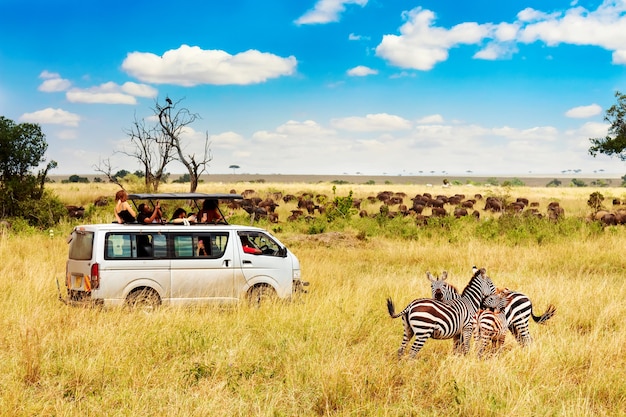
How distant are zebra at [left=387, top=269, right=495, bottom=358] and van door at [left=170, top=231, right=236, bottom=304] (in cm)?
437

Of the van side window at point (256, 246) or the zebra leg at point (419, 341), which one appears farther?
the van side window at point (256, 246)

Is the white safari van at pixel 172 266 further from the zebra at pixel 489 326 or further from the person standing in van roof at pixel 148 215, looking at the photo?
the zebra at pixel 489 326

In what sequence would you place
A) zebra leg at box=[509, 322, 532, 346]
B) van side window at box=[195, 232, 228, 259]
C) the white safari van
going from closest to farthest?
zebra leg at box=[509, 322, 532, 346]
the white safari van
van side window at box=[195, 232, 228, 259]

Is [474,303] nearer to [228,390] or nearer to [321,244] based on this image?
[228,390]

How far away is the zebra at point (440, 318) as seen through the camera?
7953 millimetres

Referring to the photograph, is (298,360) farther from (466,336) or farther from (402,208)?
(402,208)

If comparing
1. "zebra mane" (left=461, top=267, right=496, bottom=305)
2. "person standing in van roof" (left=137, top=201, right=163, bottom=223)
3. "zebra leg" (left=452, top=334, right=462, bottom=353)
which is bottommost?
"zebra leg" (left=452, top=334, right=462, bottom=353)

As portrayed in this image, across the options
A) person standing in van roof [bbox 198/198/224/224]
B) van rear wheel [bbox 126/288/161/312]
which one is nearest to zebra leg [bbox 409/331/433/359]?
van rear wheel [bbox 126/288/161/312]

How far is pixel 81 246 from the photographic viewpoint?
11.4m

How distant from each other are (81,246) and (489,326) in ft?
22.7

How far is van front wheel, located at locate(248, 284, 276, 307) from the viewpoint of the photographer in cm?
1193

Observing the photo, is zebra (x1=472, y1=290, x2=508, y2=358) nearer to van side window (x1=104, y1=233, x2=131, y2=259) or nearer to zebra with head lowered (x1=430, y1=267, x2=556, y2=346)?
zebra with head lowered (x1=430, y1=267, x2=556, y2=346)

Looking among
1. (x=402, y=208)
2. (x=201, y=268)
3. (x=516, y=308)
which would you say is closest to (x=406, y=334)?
(x=516, y=308)

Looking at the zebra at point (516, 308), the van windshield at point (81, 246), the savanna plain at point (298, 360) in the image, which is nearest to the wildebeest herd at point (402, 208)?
the savanna plain at point (298, 360)
